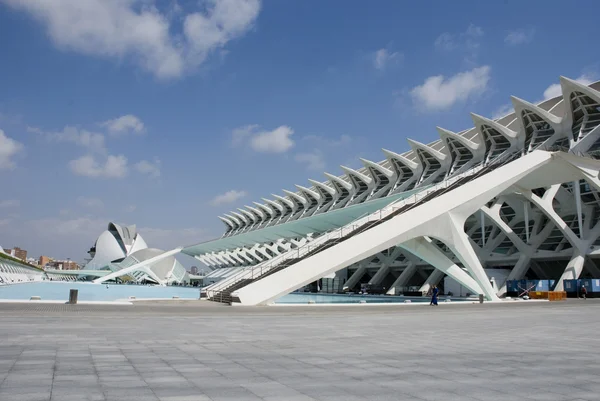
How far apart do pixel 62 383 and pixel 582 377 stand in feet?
17.9

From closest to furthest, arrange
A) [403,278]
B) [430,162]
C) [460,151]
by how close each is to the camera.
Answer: [403,278], [460,151], [430,162]

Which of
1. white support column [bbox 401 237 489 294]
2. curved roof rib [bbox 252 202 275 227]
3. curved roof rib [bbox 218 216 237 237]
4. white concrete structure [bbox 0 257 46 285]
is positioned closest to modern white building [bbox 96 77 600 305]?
white support column [bbox 401 237 489 294]

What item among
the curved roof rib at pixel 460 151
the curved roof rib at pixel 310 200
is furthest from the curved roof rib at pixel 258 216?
the curved roof rib at pixel 460 151

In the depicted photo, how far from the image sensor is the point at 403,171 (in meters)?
54.1

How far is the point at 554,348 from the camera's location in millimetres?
8070

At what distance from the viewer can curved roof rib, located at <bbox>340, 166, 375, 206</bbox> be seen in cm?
5788

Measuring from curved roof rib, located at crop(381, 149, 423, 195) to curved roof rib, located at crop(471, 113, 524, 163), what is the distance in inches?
335

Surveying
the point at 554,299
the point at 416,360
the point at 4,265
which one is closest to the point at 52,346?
the point at 416,360

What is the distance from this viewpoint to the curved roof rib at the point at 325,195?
63500 mm

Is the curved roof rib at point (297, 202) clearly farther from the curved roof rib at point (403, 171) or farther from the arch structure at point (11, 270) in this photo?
the arch structure at point (11, 270)

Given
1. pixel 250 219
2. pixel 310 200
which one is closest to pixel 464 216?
pixel 310 200

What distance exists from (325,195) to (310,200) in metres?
3.16

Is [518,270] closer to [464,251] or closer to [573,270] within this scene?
[573,270]

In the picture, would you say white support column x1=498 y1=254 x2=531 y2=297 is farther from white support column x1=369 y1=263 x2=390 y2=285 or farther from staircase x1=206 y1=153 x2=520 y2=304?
white support column x1=369 y1=263 x2=390 y2=285
